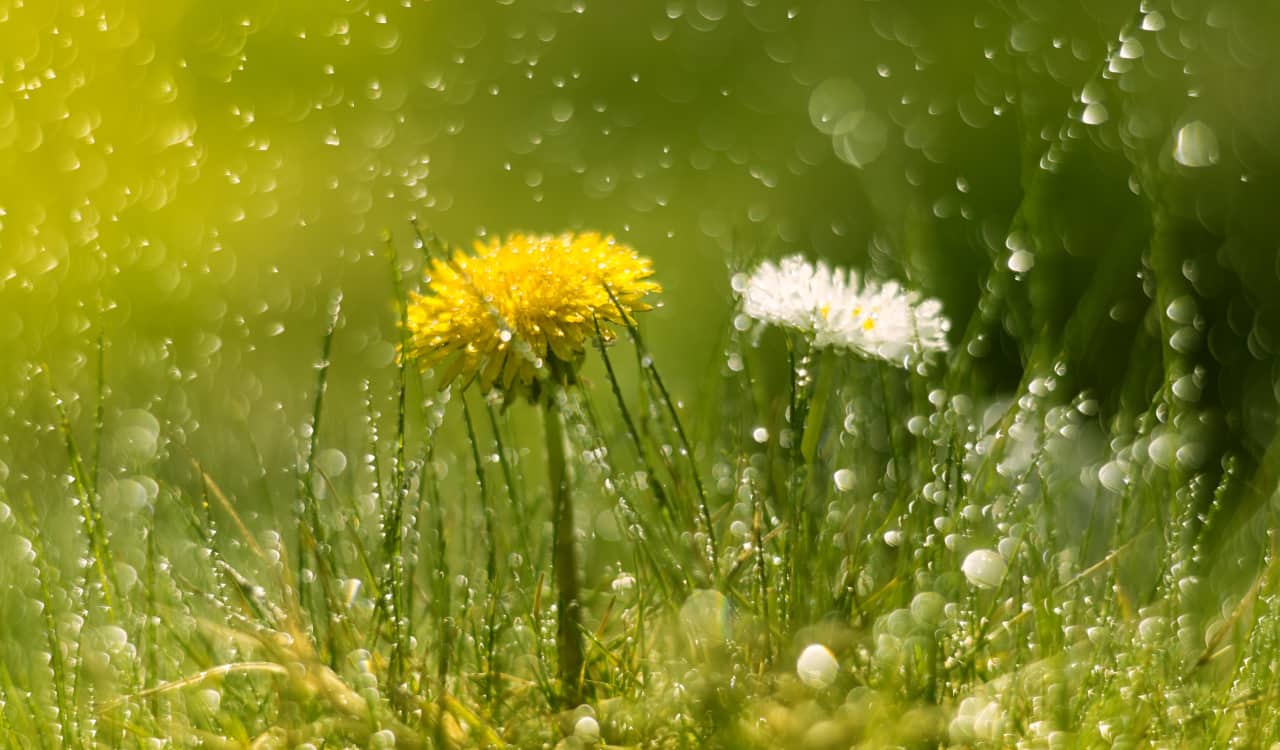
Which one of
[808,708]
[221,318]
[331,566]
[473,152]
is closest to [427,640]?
[331,566]

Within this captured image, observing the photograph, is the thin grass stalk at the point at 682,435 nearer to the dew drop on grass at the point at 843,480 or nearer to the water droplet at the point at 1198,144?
the dew drop on grass at the point at 843,480

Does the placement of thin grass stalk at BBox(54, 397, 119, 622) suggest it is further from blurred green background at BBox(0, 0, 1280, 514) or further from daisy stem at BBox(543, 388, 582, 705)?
blurred green background at BBox(0, 0, 1280, 514)

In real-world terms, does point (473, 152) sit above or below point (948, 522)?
above

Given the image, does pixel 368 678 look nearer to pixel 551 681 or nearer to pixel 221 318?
pixel 551 681

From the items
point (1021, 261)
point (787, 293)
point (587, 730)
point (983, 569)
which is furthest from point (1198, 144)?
point (587, 730)

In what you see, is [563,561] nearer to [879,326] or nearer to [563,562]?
[563,562]

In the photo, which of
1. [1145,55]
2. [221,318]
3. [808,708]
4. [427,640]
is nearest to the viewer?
[808,708]

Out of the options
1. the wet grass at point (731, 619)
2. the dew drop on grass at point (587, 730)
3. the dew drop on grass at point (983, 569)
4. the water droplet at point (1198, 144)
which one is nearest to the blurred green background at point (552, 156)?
the water droplet at point (1198, 144)
